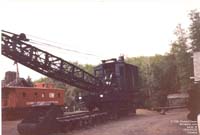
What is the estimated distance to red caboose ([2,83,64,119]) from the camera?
278 centimetres

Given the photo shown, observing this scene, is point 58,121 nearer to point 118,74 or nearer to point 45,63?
point 45,63

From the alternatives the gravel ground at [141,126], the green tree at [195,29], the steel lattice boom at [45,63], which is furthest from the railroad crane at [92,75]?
the green tree at [195,29]

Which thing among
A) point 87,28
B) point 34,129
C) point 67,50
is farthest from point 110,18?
point 34,129

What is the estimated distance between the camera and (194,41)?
260cm

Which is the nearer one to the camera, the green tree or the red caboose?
the green tree

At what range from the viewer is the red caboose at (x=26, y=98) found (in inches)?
109

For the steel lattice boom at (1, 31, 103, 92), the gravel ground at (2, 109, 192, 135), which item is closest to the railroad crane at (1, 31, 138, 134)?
the steel lattice boom at (1, 31, 103, 92)

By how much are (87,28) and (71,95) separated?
20.9 inches

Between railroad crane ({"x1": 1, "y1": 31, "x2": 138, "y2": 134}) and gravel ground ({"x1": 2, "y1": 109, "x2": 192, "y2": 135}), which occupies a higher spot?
railroad crane ({"x1": 1, "y1": 31, "x2": 138, "y2": 134})

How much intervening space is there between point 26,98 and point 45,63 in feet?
0.99

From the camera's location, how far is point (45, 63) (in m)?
2.86

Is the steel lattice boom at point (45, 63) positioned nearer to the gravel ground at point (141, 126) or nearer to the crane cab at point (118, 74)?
the crane cab at point (118, 74)

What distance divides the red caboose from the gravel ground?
0.10 m

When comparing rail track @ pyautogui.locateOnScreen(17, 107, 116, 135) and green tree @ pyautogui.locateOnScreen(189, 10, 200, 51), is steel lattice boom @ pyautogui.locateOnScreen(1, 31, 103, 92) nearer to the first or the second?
rail track @ pyautogui.locateOnScreen(17, 107, 116, 135)
